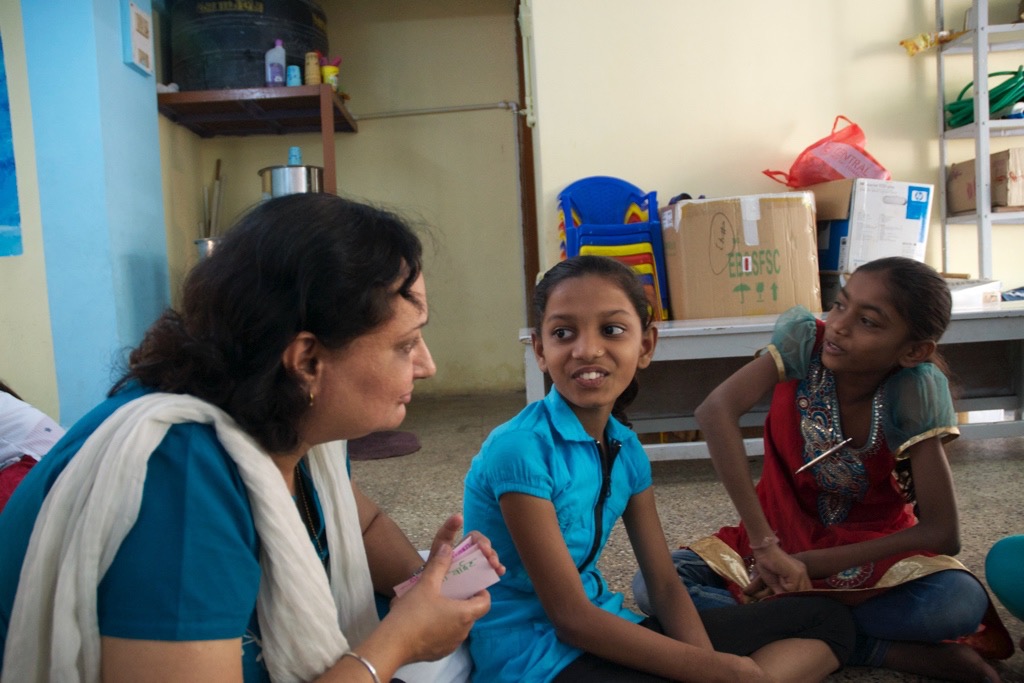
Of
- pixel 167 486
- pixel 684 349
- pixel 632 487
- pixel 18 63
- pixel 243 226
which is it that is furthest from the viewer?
pixel 18 63

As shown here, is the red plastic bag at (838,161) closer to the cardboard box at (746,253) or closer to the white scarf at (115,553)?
the cardboard box at (746,253)

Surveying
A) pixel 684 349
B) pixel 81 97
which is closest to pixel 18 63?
pixel 81 97

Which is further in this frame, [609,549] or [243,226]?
[609,549]

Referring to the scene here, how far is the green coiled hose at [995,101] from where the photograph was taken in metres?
3.66

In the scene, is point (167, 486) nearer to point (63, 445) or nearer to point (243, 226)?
point (63, 445)

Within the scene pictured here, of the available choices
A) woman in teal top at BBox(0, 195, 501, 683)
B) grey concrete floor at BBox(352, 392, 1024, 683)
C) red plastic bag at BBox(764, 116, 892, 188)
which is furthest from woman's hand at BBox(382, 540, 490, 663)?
red plastic bag at BBox(764, 116, 892, 188)

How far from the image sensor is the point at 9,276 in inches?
144

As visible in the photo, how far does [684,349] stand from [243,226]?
2291 millimetres

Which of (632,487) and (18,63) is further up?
(18,63)

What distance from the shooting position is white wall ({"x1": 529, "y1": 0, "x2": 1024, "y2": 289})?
12.4ft

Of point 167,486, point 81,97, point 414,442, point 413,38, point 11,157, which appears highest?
point 413,38

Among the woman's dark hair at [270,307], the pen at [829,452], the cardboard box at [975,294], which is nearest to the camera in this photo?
the woman's dark hair at [270,307]

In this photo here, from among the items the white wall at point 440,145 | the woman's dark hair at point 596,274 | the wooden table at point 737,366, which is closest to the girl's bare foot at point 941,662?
the woman's dark hair at point 596,274

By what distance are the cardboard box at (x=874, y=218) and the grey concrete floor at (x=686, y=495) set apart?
2.97 feet
